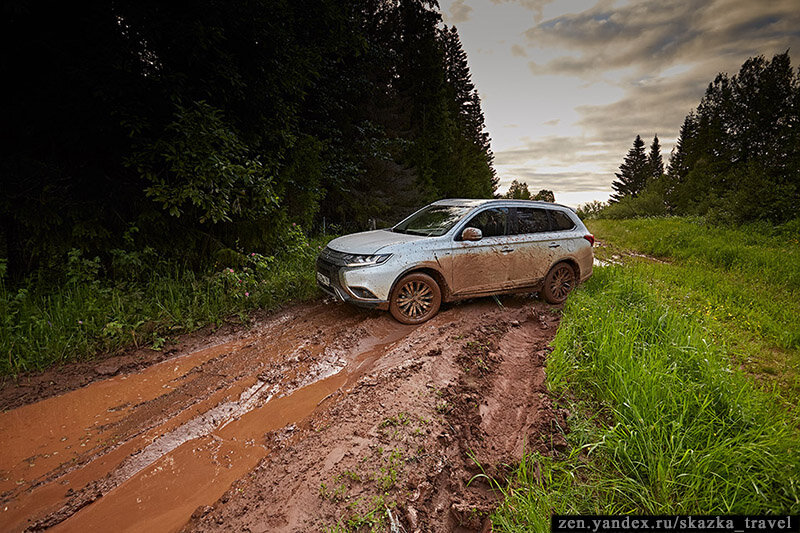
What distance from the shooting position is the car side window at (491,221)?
555 centimetres

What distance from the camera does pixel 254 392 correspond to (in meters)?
3.37

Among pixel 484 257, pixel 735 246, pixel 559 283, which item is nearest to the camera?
pixel 484 257

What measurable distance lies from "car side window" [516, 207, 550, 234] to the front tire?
74.6 inches

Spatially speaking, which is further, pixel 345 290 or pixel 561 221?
pixel 561 221

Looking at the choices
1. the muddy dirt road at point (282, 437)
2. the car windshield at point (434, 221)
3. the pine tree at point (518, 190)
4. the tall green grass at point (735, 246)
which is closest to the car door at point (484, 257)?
the car windshield at point (434, 221)

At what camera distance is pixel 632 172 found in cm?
5278

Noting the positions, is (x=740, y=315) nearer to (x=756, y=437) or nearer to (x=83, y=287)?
(x=756, y=437)

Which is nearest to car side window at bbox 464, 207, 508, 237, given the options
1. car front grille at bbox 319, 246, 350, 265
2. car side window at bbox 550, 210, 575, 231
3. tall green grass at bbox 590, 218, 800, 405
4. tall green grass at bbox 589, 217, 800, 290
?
car side window at bbox 550, 210, 575, 231

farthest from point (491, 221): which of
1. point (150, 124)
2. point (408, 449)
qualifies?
point (150, 124)

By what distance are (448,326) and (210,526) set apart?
340 centimetres

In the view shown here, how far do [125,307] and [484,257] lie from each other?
16.8 feet

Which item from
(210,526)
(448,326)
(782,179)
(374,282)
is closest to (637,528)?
(210,526)

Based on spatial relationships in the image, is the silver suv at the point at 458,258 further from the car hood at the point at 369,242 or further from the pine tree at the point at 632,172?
the pine tree at the point at 632,172

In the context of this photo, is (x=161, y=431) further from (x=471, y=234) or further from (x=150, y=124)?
(x=471, y=234)
